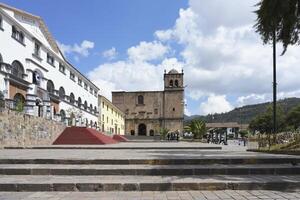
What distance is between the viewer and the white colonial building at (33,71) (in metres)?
24.1

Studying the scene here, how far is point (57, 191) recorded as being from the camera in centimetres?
654

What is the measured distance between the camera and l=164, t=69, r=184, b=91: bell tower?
3068 inches

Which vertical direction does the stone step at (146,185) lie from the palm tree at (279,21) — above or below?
below

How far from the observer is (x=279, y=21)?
9.84m

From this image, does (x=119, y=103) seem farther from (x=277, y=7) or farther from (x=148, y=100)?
(x=277, y=7)

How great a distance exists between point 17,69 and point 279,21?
21653 mm

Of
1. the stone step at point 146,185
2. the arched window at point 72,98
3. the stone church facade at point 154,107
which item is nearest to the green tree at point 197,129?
the arched window at point 72,98

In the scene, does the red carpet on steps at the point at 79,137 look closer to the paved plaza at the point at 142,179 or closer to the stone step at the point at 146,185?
the paved plaza at the point at 142,179

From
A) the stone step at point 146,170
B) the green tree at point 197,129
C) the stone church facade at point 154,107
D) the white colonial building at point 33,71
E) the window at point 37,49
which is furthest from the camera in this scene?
the stone church facade at point 154,107

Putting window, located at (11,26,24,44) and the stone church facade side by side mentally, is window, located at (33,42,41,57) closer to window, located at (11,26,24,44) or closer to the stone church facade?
window, located at (11,26,24,44)

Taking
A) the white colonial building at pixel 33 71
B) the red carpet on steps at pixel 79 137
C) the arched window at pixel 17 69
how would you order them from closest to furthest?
1. the red carpet on steps at pixel 79 137
2. the white colonial building at pixel 33 71
3. the arched window at pixel 17 69

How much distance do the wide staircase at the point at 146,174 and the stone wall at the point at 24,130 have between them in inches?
324

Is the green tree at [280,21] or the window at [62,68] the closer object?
the green tree at [280,21]

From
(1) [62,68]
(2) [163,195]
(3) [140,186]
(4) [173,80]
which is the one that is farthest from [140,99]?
(2) [163,195]
